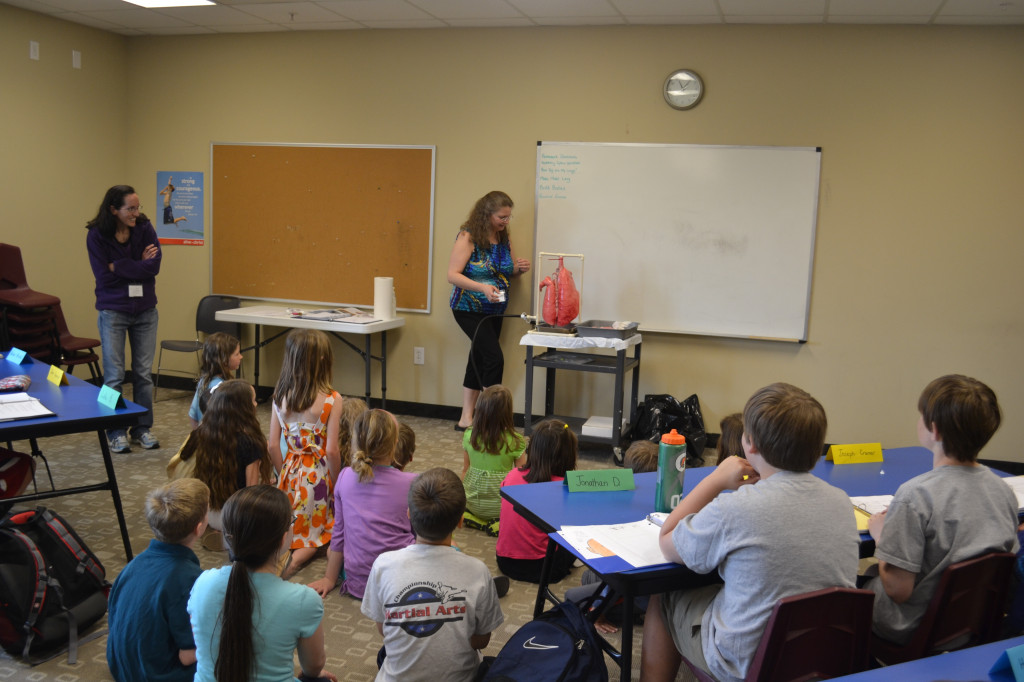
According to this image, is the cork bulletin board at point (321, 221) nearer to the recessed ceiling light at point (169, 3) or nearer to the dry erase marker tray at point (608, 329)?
the recessed ceiling light at point (169, 3)

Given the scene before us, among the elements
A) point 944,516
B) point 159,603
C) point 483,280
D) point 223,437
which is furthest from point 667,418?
point 159,603

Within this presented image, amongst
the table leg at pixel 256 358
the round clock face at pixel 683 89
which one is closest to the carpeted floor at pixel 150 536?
the table leg at pixel 256 358

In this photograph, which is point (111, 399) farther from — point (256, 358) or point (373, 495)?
point (256, 358)

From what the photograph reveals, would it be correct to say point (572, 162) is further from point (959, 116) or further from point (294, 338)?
point (294, 338)

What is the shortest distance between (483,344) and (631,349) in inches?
37.5

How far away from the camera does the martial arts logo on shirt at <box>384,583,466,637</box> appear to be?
1.81 meters

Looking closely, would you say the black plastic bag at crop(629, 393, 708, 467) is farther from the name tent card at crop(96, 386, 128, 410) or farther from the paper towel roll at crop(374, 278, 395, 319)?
the name tent card at crop(96, 386, 128, 410)

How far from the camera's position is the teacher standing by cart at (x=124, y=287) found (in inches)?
167

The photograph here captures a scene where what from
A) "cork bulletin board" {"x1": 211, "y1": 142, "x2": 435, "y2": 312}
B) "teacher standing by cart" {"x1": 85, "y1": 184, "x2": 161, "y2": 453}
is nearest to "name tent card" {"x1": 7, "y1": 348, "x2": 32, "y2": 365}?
"teacher standing by cart" {"x1": 85, "y1": 184, "x2": 161, "y2": 453}

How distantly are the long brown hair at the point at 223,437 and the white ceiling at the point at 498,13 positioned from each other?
2.73 m

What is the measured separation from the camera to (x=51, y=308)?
15.7 ft

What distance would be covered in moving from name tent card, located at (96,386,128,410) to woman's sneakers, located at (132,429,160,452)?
Result: 174 centimetres

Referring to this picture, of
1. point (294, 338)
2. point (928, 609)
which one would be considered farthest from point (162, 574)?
point (928, 609)

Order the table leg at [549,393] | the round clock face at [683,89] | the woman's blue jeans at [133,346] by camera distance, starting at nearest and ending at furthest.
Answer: the woman's blue jeans at [133,346]
the round clock face at [683,89]
the table leg at [549,393]
